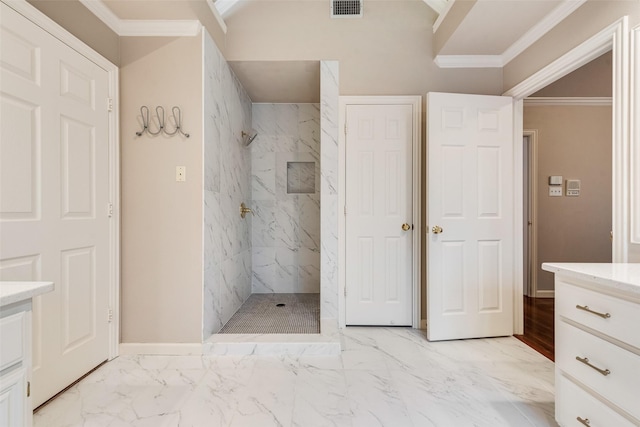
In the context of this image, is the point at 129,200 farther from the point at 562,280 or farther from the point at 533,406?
the point at 533,406

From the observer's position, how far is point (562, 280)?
1.37 metres

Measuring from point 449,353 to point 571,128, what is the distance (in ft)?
10.6

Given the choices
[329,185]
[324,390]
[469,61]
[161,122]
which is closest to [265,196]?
[329,185]

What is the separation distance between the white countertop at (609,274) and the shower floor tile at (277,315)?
5.77ft

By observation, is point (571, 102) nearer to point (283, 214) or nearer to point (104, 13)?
point (283, 214)

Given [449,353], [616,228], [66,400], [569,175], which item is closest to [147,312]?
[66,400]

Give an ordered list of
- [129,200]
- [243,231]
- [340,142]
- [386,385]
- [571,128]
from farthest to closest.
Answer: [571,128]
[243,231]
[340,142]
[129,200]
[386,385]

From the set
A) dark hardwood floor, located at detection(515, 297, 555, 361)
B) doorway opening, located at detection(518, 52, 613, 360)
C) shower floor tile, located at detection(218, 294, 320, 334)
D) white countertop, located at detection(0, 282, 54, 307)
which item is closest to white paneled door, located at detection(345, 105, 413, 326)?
shower floor tile, located at detection(218, 294, 320, 334)

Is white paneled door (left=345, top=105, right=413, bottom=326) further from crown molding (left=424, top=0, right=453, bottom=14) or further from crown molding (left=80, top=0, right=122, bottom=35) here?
crown molding (left=80, top=0, right=122, bottom=35)

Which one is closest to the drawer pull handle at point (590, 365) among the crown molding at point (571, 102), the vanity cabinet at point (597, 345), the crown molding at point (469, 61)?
the vanity cabinet at point (597, 345)

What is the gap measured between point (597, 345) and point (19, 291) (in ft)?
6.62

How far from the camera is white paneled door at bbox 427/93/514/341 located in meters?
2.49

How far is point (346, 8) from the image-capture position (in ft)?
8.82

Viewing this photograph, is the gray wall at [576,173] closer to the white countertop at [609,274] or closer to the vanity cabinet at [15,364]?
the white countertop at [609,274]
